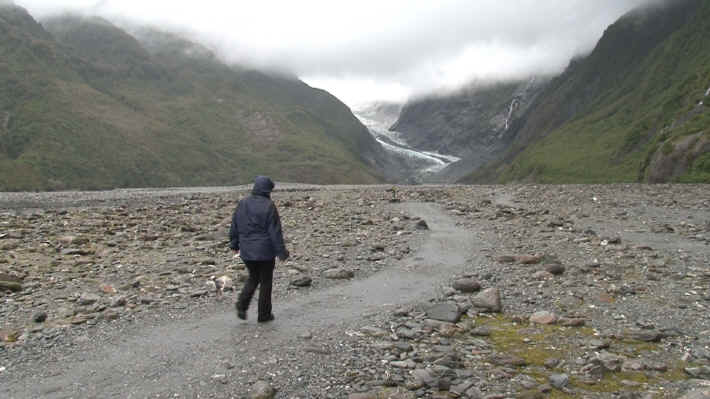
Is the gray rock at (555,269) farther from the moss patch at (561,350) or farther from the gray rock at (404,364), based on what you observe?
the gray rock at (404,364)

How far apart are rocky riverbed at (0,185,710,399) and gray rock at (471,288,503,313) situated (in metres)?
0.03

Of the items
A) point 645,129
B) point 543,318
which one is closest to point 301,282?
point 543,318

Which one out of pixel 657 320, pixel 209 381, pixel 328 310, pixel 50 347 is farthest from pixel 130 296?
pixel 657 320

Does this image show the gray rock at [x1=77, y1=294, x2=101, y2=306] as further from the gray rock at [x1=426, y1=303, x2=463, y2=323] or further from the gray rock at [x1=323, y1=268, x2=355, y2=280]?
the gray rock at [x1=426, y1=303, x2=463, y2=323]

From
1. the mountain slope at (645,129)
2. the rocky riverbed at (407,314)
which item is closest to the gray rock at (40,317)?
the rocky riverbed at (407,314)

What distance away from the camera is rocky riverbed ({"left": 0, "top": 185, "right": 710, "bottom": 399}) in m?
8.41

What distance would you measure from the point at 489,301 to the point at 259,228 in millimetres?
5596

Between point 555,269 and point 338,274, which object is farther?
point 338,274

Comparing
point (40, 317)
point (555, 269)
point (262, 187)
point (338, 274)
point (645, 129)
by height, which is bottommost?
point (40, 317)

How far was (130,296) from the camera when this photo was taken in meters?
13.7

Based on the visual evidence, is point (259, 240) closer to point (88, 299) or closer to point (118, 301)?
point (118, 301)

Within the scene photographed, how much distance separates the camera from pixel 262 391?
796cm

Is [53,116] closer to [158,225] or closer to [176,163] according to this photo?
[176,163]

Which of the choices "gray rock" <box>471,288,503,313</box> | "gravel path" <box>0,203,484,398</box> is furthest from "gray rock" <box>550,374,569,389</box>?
"gravel path" <box>0,203,484,398</box>
